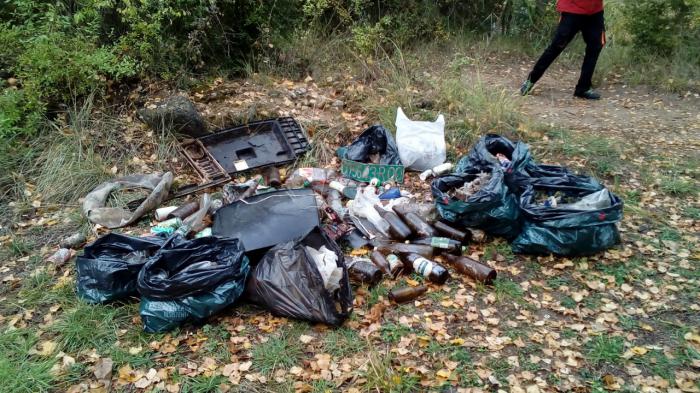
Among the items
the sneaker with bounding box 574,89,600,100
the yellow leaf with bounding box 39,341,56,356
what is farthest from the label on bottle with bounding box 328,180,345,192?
the sneaker with bounding box 574,89,600,100

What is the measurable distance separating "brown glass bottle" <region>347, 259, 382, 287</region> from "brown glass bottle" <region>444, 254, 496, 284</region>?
0.54 m

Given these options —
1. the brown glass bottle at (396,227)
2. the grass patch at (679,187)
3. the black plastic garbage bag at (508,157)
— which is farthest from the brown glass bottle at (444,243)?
the grass patch at (679,187)

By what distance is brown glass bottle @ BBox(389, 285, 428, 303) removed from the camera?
3111mm

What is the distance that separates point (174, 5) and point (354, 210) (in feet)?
9.53

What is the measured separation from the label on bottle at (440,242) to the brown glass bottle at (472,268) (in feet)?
0.26

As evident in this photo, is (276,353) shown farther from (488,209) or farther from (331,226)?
(488,209)

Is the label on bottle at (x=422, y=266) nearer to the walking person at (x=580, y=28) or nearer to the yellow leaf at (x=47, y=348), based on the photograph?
the yellow leaf at (x=47, y=348)

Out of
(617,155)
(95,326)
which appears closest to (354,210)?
(95,326)

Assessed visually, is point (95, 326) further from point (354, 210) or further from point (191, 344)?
point (354, 210)

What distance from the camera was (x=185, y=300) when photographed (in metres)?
2.81

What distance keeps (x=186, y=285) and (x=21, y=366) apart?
0.93 meters

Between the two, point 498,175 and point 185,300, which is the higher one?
point 498,175

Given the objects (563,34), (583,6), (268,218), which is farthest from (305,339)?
(583,6)

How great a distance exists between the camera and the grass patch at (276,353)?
268 centimetres
